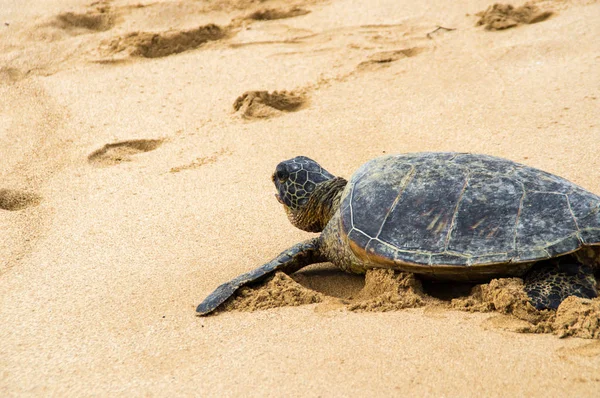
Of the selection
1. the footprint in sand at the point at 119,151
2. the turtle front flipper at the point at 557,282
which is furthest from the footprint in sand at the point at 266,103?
the turtle front flipper at the point at 557,282

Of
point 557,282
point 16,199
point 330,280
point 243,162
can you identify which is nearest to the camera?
point 557,282

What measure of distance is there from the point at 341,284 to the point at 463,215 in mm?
774

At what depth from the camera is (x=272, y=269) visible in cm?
347

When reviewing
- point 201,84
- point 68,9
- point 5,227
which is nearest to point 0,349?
point 5,227

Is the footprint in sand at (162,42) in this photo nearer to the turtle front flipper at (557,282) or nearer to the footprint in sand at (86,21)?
the footprint in sand at (86,21)

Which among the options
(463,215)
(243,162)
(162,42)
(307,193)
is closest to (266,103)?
(243,162)

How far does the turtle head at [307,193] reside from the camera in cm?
391

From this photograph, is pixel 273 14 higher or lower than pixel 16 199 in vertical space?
higher

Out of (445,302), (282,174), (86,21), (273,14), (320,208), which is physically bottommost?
(445,302)

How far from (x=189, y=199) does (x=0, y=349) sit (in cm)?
187

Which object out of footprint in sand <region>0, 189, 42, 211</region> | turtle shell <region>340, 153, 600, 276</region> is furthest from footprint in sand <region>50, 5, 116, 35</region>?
turtle shell <region>340, 153, 600, 276</region>

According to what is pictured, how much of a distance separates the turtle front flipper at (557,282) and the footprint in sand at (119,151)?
3.39 m

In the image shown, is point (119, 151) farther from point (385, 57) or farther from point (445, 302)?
point (445, 302)

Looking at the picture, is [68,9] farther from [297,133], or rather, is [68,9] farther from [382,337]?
[382,337]
